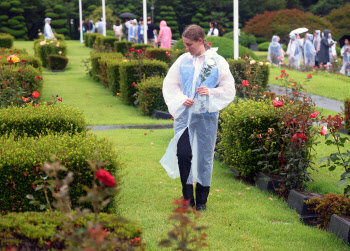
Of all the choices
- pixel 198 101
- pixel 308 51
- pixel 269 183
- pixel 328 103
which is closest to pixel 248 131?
pixel 269 183

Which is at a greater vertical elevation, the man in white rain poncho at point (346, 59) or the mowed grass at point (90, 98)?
the man in white rain poncho at point (346, 59)

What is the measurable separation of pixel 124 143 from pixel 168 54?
8306 mm

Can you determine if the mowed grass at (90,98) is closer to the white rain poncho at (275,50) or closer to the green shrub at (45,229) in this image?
the green shrub at (45,229)

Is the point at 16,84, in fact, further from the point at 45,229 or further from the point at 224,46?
the point at 224,46

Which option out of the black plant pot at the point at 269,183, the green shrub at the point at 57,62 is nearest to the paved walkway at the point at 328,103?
the black plant pot at the point at 269,183

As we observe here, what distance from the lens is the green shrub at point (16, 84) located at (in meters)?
6.98

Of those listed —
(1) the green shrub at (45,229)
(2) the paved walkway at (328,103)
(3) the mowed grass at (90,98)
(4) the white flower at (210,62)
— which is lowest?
(2) the paved walkway at (328,103)

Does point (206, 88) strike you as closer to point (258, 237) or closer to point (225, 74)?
point (225, 74)

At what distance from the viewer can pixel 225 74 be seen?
14.5 ft

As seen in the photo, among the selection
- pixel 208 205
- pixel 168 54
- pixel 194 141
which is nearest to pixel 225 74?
pixel 194 141

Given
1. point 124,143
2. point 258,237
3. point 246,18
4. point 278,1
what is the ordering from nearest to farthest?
point 258,237, point 124,143, point 278,1, point 246,18

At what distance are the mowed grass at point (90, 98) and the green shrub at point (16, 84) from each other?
1204mm

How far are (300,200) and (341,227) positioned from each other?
64 centimetres

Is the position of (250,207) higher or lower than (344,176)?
lower
